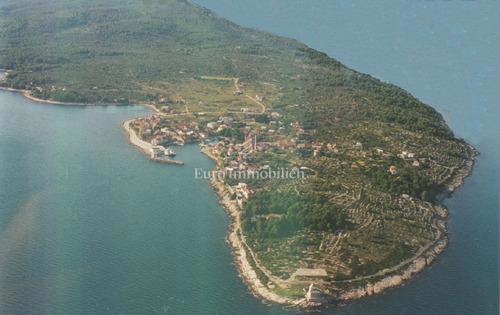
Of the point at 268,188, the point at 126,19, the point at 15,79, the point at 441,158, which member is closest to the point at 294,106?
the point at 441,158

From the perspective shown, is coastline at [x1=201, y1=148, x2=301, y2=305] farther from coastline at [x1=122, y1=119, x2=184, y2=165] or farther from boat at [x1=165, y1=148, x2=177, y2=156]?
boat at [x1=165, y1=148, x2=177, y2=156]

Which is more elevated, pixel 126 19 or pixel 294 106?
pixel 126 19

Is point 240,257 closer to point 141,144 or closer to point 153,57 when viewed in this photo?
point 141,144

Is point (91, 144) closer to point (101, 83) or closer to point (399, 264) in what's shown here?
point (101, 83)

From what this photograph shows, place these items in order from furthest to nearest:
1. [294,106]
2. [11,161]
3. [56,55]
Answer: [56,55]
[294,106]
[11,161]

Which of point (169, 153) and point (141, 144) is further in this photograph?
point (141, 144)

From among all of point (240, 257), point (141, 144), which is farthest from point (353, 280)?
point (141, 144)

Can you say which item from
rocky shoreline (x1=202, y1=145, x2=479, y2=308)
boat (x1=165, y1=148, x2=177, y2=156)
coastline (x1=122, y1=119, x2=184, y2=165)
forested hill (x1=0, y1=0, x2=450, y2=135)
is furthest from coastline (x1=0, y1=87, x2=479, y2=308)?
forested hill (x1=0, y1=0, x2=450, y2=135)

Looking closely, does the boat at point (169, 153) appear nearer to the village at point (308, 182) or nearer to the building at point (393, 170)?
the village at point (308, 182)
